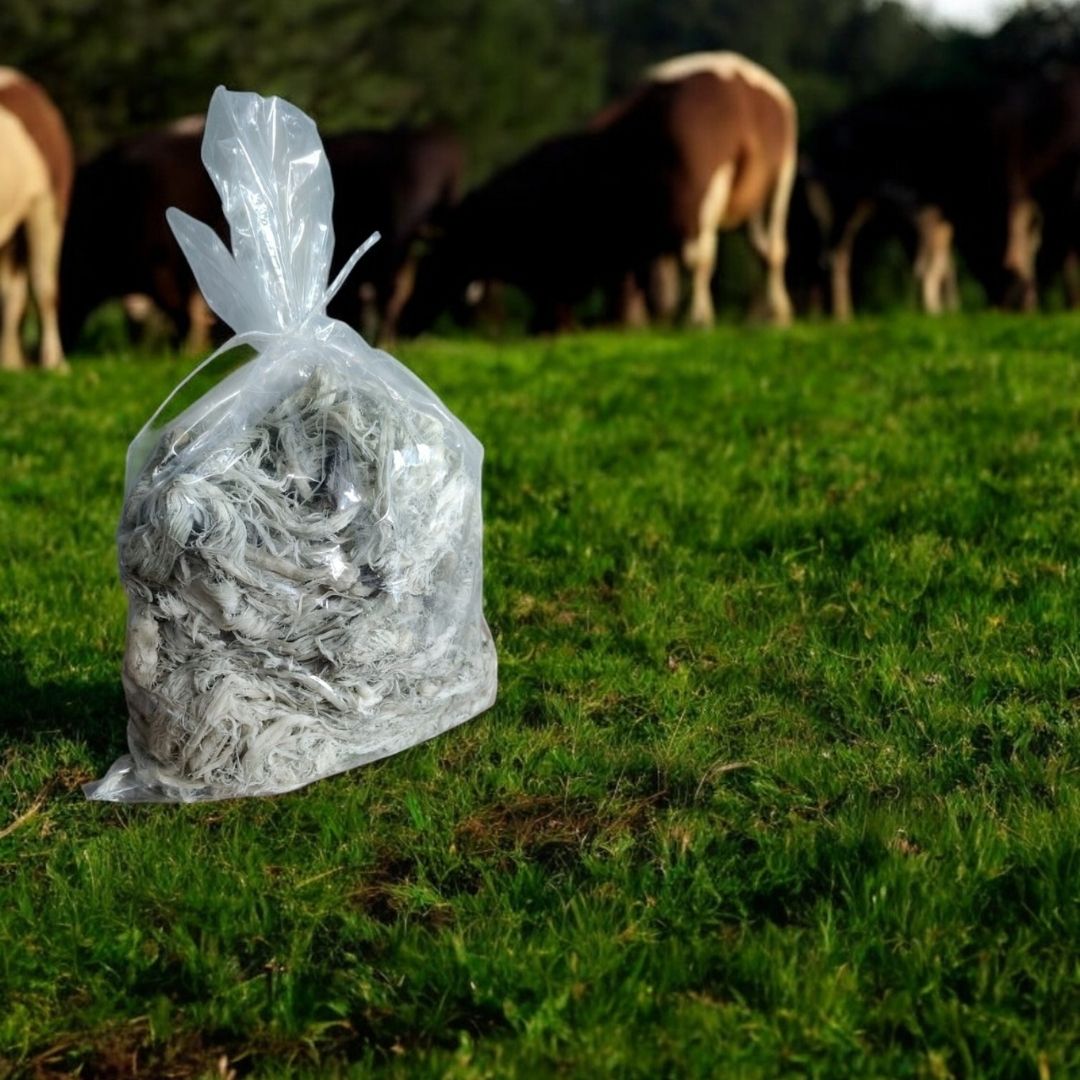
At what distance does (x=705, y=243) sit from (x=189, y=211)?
3556mm

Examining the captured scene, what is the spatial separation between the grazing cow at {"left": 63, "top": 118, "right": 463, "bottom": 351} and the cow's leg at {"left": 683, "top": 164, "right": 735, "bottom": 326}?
80.2 inches

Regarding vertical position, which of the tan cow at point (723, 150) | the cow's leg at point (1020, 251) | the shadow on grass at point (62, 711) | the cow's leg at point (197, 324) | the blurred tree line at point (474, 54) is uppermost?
the blurred tree line at point (474, 54)

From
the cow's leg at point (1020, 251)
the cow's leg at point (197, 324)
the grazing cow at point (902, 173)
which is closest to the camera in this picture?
the cow's leg at point (197, 324)

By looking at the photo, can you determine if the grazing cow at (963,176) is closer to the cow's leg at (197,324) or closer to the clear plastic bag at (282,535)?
the cow's leg at (197,324)

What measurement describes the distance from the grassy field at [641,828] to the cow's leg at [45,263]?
411 centimetres

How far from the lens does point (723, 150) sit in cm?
1117

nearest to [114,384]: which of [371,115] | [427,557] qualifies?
[427,557]

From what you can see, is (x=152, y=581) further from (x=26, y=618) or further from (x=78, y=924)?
(x=26, y=618)

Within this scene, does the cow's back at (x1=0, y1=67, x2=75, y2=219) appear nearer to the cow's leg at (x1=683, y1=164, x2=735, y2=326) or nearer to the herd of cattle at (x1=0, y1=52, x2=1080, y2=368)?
the herd of cattle at (x1=0, y1=52, x2=1080, y2=368)

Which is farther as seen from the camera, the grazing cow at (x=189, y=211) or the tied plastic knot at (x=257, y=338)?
the grazing cow at (x=189, y=211)

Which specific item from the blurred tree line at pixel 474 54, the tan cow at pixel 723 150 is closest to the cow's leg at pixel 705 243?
the tan cow at pixel 723 150

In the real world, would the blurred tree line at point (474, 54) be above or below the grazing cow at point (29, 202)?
above

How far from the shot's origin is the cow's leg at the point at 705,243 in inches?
442

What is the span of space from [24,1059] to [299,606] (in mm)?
1065
